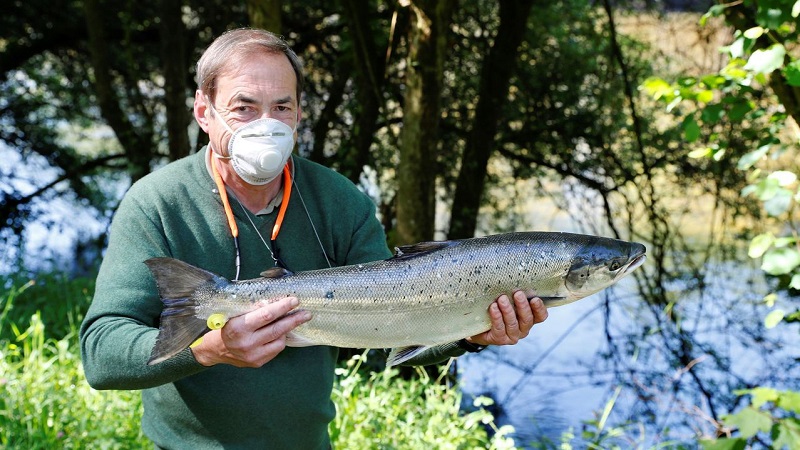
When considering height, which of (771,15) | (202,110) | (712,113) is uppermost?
(771,15)

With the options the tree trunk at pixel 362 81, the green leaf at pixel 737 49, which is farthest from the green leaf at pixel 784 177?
the tree trunk at pixel 362 81

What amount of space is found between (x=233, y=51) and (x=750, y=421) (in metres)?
2.12

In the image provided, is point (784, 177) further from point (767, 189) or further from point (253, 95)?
point (253, 95)

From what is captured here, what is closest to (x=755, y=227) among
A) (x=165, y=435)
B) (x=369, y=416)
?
(x=369, y=416)

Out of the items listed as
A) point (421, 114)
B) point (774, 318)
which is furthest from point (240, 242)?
point (421, 114)

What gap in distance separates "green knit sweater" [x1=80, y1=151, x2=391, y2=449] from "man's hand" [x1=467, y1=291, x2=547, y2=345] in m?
0.46

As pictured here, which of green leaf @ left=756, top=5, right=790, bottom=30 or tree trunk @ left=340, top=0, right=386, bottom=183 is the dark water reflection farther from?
green leaf @ left=756, top=5, right=790, bottom=30

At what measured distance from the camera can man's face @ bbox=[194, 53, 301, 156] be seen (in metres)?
2.69

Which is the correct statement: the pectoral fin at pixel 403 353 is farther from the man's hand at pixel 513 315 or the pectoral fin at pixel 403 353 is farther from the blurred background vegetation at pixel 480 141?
the blurred background vegetation at pixel 480 141

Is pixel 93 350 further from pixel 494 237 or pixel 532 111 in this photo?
pixel 532 111

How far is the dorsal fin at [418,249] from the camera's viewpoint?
2.66 m

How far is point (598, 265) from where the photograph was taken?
272 cm

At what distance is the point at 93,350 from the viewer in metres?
2.48

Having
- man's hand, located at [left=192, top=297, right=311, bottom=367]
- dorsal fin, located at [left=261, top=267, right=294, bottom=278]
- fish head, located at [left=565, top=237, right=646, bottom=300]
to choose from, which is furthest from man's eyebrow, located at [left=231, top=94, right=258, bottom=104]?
fish head, located at [left=565, top=237, right=646, bottom=300]
